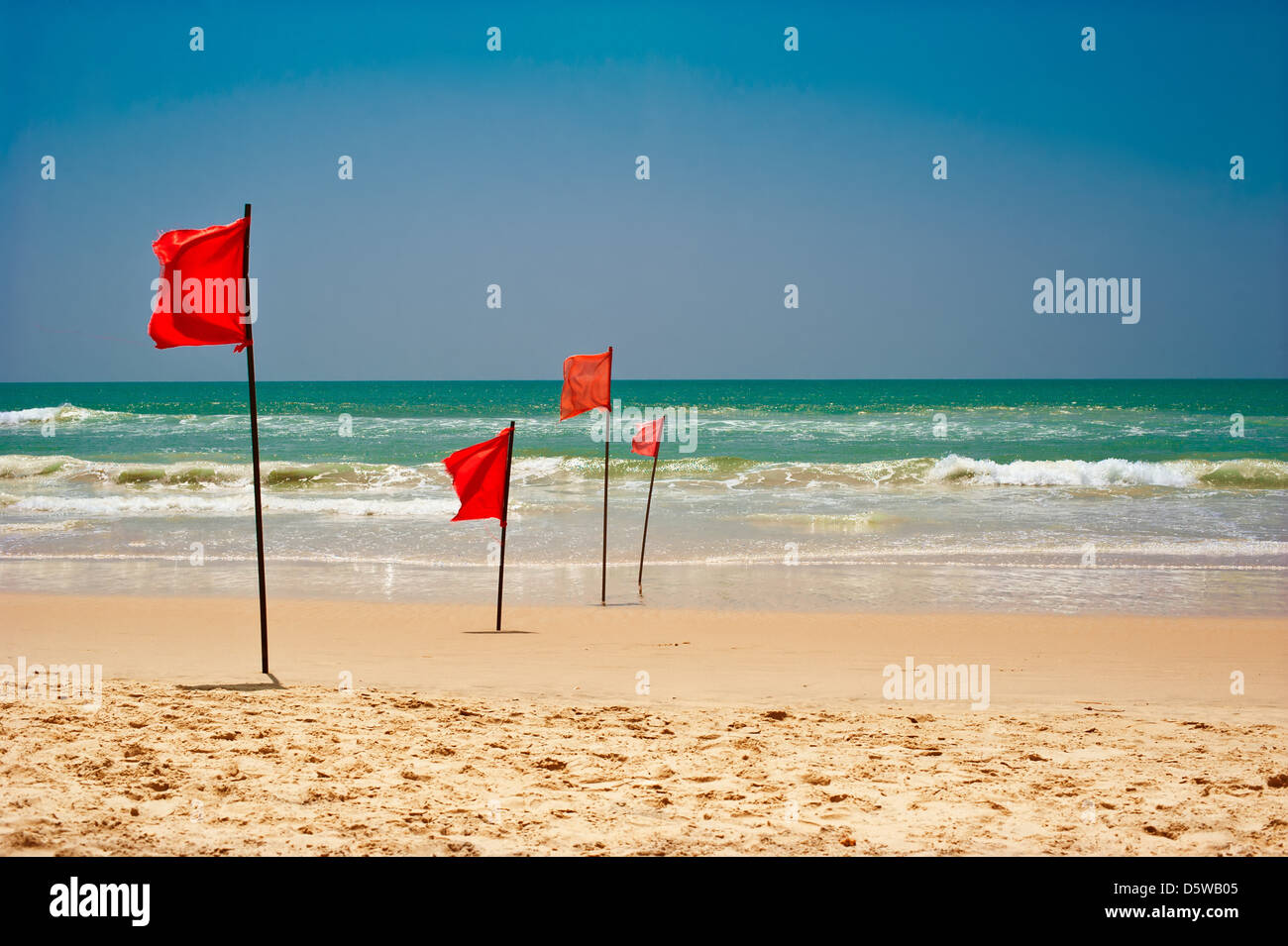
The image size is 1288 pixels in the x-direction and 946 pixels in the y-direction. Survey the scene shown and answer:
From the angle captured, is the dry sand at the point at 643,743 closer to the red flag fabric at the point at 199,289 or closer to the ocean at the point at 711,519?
the ocean at the point at 711,519

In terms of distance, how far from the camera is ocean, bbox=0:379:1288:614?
1202cm

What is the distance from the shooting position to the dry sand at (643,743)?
4.22 m

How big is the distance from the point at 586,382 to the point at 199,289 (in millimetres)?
4311

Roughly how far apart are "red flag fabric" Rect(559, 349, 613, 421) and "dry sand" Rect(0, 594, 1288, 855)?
2.42 m

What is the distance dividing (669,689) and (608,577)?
5288mm

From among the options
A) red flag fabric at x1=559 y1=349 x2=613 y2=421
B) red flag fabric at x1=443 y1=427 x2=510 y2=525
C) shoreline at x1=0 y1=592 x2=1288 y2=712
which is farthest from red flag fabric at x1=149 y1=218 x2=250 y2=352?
red flag fabric at x1=559 y1=349 x2=613 y2=421

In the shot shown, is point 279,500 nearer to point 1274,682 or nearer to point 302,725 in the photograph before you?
point 302,725

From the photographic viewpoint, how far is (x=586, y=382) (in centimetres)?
1004

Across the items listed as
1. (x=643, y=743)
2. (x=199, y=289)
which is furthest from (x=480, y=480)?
(x=643, y=743)

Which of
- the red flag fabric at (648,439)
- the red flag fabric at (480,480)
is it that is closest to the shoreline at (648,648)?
the red flag fabric at (480,480)

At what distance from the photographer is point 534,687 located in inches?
289

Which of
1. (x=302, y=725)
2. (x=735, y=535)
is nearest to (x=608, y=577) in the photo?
(x=735, y=535)
